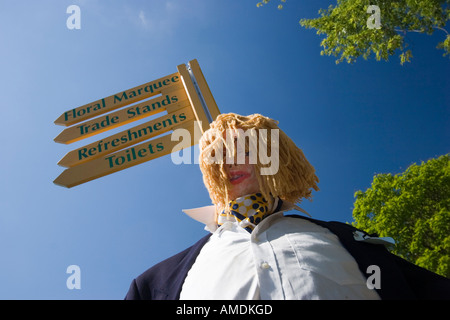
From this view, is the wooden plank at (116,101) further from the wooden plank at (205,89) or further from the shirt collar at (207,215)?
the shirt collar at (207,215)

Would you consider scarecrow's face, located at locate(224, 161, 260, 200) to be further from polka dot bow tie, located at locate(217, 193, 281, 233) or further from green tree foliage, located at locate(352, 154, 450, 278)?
green tree foliage, located at locate(352, 154, 450, 278)

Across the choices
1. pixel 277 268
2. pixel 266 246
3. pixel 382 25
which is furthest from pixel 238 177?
pixel 382 25

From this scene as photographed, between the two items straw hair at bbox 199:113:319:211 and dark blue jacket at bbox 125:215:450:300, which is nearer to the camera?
dark blue jacket at bbox 125:215:450:300

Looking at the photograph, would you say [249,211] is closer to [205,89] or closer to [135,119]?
[205,89]

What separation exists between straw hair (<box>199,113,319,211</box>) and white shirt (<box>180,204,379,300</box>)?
0.20 m

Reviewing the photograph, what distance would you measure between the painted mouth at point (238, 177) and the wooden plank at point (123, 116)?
0.98 m

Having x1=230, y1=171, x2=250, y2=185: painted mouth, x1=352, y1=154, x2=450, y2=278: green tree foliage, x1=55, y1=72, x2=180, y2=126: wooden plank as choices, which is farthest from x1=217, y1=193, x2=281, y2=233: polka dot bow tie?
x1=352, y1=154, x2=450, y2=278: green tree foliage

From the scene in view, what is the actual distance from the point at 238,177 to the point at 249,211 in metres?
0.22

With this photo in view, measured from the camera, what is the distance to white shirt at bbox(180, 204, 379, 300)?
135 centimetres

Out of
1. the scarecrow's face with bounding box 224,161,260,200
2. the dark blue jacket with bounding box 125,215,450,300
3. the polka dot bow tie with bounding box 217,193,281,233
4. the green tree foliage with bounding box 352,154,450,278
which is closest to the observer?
the dark blue jacket with bounding box 125,215,450,300

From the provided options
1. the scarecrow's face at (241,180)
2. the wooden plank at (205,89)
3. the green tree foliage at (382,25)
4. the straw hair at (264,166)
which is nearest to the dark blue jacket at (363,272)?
the straw hair at (264,166)
